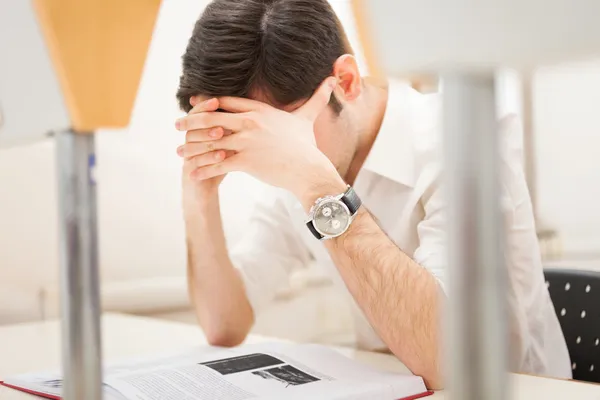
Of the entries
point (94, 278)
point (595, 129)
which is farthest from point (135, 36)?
point (595, 129)

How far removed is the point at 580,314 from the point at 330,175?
0.45 metres

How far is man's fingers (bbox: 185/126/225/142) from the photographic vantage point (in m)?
1.05

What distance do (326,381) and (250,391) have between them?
86 mm

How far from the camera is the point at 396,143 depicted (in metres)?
1.20

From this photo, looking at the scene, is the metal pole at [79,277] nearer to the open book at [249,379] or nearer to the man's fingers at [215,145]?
the open book at [249,379]

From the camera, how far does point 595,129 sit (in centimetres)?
247

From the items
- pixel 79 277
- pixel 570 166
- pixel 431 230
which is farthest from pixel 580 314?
pixel 570 166

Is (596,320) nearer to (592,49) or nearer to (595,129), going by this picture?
(592,49)

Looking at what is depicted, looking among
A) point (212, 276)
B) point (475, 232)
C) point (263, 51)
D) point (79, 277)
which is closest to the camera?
point (475, 232)

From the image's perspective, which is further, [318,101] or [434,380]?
[318,101]

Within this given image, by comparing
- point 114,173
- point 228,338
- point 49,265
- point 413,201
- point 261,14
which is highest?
point 261,14

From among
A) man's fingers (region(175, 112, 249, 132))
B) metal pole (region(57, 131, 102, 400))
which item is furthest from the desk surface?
metal pole (region(57, 131, 102, 400))

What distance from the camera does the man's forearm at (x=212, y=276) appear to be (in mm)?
1208

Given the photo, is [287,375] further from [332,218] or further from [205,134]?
[205,134]
